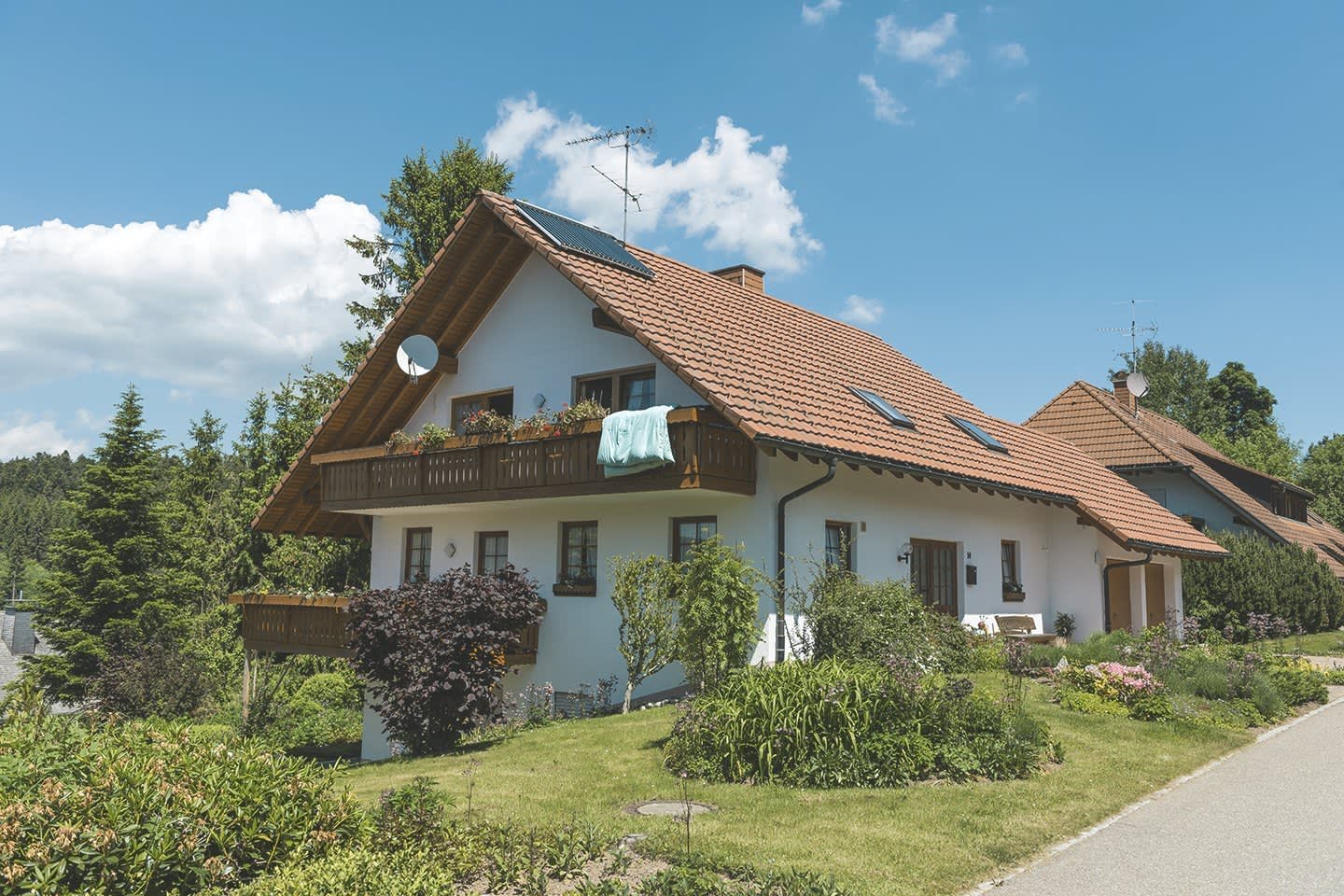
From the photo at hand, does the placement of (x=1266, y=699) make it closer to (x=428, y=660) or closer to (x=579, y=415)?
(x=579, y=415)

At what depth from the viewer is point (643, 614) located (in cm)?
1530

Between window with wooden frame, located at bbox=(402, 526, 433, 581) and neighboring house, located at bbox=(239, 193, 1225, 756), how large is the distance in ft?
0.14

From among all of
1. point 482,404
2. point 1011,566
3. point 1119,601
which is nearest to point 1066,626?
point 1011,566

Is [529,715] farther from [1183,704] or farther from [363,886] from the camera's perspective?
[363,886]

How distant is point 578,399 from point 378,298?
675 inches

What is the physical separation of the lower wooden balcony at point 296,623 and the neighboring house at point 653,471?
6cm

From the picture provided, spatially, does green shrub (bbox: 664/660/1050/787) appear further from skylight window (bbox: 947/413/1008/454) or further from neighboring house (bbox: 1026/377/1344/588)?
neighboring house (bbox: 1026/377/1344/588)

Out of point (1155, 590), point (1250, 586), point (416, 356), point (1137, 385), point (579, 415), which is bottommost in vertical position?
point (1155, 590)

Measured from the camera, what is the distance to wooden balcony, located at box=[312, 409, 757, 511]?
14664mm

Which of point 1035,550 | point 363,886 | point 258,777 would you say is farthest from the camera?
point 1035,550

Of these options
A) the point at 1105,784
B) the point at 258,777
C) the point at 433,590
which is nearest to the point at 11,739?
the point at 258,777

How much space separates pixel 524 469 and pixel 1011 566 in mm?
11419

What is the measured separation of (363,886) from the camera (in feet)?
19.0

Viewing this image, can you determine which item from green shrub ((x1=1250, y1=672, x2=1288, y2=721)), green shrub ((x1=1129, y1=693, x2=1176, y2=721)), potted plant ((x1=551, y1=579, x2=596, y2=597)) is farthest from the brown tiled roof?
green shrub ((x1=1250, y1=672, x2=1288, y2=721))
